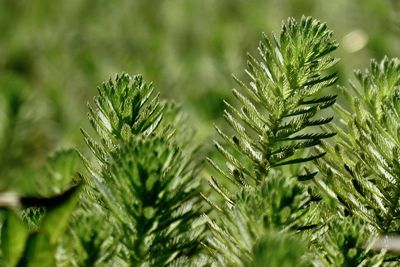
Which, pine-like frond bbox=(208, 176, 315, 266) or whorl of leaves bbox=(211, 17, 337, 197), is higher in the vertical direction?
whorl of leaves bbox=(211, 17, 337, 197)

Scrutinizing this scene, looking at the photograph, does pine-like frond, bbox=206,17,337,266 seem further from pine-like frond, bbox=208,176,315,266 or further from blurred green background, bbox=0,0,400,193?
blurred green background, bbox=0,0,400,193

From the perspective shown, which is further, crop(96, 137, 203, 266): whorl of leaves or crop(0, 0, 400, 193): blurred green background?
crop(0, 0, 400, 193): blurred green background

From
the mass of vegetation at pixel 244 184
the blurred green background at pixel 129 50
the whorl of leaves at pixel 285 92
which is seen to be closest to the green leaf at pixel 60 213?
the mass of vegetation at pixel 244 184

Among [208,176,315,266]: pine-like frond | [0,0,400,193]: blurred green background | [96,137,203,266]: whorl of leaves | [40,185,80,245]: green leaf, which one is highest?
[0,0,400,193]: blurred green background

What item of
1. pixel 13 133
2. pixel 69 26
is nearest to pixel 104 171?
pixel 13 133

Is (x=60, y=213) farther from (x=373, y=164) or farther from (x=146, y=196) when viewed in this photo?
(x=373, y=164)

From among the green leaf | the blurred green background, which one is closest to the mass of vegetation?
the green leaf

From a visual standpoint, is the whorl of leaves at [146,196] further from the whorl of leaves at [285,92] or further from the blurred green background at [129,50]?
the blurred green background at [129,50]

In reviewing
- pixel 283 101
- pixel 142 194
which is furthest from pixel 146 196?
pixel 283 101
